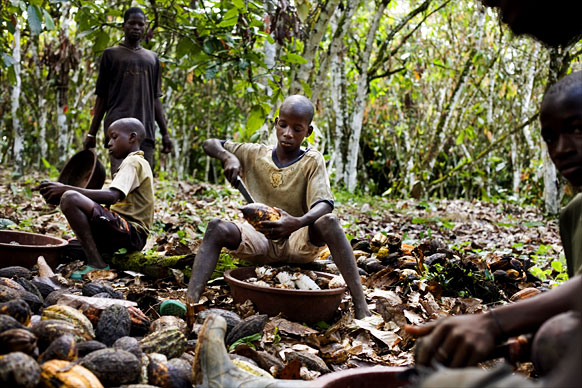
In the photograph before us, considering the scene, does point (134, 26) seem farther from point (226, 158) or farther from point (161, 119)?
point (226, 158)

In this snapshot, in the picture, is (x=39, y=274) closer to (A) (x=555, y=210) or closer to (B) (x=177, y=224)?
(B) (x=177, y=224)

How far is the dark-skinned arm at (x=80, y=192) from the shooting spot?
3.35m

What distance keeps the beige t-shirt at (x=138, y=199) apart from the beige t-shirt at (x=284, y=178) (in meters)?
0.67

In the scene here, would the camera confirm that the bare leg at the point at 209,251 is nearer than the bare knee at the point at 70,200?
Yes

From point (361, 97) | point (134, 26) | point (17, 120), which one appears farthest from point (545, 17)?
point (17, 120)

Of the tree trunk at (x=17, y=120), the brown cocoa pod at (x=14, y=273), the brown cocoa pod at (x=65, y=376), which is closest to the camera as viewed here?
the brown cocoa pod at (x=65, y=376)

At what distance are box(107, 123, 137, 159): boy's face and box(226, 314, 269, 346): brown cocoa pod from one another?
6.88 feet

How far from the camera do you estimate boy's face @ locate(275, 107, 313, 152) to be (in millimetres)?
3159

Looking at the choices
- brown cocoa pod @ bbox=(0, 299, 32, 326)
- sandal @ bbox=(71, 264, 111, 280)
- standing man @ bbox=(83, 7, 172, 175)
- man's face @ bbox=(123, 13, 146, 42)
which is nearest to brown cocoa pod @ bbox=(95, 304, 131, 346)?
brown cocoa pod @ bbox=(0, 299, 32, 326)

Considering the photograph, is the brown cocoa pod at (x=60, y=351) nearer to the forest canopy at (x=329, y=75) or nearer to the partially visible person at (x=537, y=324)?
the partially visible person at (x=537, y=324)

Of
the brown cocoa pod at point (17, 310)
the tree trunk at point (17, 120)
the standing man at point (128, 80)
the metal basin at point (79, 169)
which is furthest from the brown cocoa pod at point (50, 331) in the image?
the tree trunk at point (17, 120)

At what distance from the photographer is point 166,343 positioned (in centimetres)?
193

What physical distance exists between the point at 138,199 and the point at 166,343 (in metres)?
2.06

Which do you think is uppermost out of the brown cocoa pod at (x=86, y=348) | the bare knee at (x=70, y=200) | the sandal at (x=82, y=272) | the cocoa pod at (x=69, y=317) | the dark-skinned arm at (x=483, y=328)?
the dark-skinned arm at (x=483, y=328)
